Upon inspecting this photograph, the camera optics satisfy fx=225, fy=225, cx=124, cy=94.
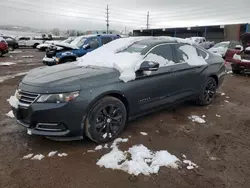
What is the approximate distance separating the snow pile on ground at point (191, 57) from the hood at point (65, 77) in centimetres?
194

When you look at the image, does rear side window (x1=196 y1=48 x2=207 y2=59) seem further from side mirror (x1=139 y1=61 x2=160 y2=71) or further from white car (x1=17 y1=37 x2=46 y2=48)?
white car (x1=17 y1=37 x2=46 y2=48)

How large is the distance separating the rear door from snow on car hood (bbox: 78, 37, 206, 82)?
11cm

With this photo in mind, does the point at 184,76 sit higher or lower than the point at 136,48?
lower

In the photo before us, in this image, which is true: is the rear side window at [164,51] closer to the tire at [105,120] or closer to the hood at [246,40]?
the tire at [105,120]

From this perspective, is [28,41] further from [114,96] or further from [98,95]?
[98,95]

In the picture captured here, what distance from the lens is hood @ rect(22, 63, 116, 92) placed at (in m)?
3.05

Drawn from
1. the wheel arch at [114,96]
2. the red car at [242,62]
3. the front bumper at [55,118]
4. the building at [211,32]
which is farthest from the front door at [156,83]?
the building at [211,32]

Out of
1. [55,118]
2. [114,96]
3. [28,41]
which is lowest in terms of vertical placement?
[55,118]

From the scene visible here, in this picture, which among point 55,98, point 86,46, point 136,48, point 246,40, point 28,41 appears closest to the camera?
point 55,98

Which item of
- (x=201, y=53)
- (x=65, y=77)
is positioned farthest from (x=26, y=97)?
(x=201, y=53)

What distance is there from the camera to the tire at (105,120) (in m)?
3.23

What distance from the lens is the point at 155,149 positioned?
3.32m

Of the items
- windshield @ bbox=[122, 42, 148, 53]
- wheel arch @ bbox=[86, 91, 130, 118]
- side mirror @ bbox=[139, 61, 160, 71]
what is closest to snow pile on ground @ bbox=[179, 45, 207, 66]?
windshield @ bbox=[122, 42, 148, 53]

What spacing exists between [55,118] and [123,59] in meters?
1.59
